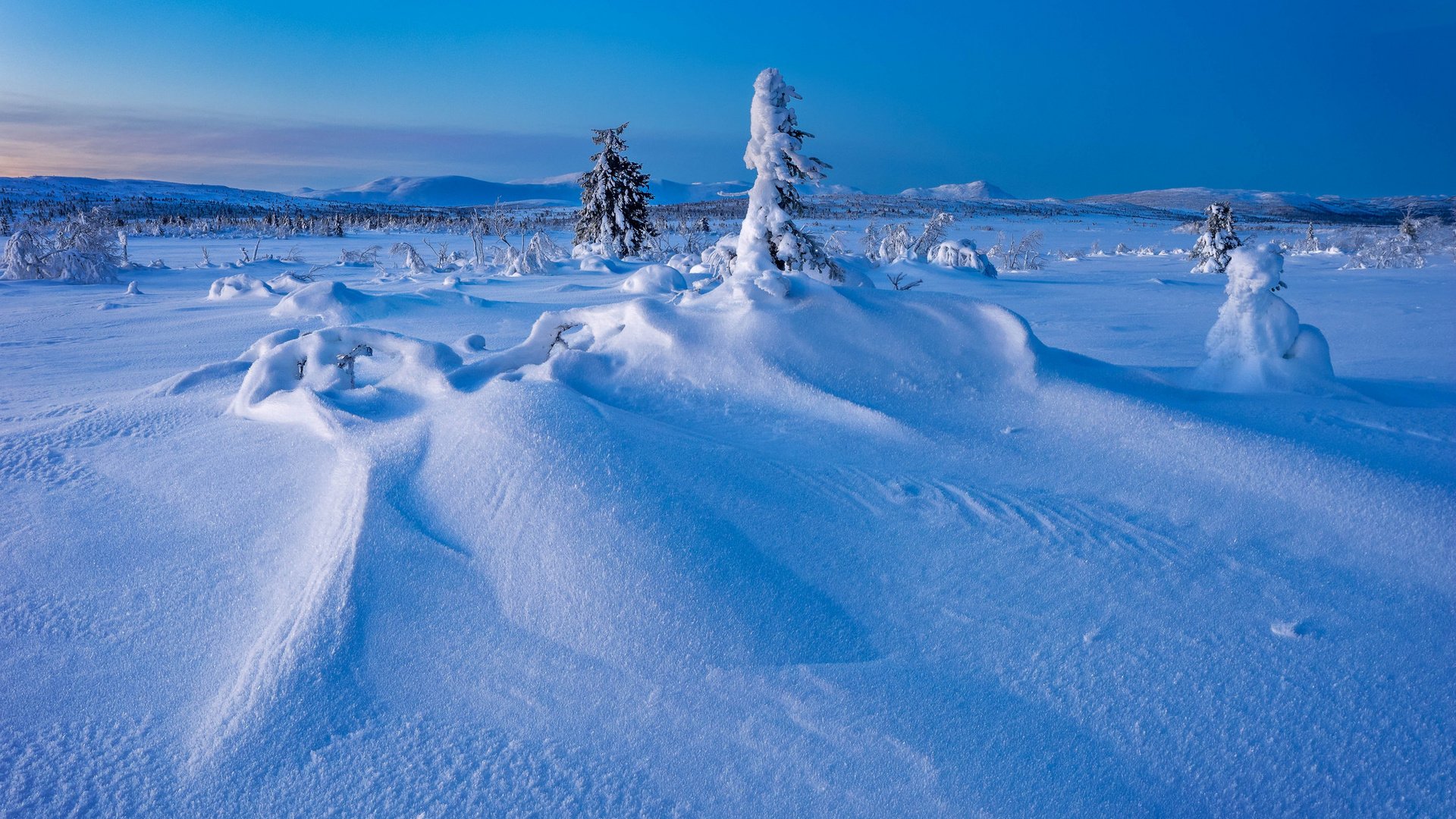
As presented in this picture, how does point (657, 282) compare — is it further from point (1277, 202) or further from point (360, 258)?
point (1277, 202)

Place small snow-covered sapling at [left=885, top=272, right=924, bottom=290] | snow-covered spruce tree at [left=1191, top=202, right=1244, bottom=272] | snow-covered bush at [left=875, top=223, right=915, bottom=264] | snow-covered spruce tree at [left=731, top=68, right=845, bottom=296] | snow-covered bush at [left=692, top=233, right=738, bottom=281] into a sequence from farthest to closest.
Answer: snow-covered bush at [left=875, top=223, right=915, bottom=264] < snow-covered spruce tree at [left=1191, top=202, right=1244, bottom=272] < snow-covered bush at [left=692, top=233, right=738, bottom=281] < small snow-covered sapling at [left=885, top=272, right=924, bottom=290] < snow-covered spruce tree at [left=731, top=68, right=845, bottom=296]

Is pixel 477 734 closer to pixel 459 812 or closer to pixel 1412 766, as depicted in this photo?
pixel 459 812

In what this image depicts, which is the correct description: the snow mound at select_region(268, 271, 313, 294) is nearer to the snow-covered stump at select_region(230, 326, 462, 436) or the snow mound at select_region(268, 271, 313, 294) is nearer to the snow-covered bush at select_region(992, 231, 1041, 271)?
the snow-covered stump at select_region(230, 326, 462, 436)

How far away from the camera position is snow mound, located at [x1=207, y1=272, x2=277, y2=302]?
8008mm

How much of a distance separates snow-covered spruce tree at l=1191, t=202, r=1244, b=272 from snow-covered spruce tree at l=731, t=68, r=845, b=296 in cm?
1092

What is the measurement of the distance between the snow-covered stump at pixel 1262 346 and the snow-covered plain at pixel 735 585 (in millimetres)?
310

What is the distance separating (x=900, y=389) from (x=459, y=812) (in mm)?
2179

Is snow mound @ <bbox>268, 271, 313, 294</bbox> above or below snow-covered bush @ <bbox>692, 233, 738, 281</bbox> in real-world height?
below

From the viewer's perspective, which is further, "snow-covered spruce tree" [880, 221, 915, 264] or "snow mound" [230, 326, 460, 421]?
"snow-covered spruce tree" [880, 221, 915, 264]

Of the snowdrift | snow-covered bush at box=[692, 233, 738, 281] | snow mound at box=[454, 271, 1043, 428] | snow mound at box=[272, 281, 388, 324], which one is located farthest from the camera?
snow-covered bush at box=[692, 233, 738, 281]

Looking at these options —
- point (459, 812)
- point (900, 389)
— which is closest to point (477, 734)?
point (459, 812)

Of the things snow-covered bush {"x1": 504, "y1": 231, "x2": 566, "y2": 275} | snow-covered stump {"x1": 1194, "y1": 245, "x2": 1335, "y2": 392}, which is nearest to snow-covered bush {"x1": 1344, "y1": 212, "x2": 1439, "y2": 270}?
snow-covered stump {"x1": 1194, "y1": 245, "x2": 1335, "y2": 392}

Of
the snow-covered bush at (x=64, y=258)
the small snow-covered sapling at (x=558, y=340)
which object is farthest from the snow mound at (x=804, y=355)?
the snow-covered bush at (x=64, y=258)

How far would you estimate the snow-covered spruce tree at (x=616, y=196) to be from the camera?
19.7 meters
